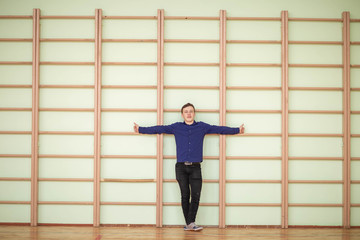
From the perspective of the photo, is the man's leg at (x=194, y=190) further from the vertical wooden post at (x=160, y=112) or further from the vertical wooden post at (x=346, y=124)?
the vertical wooden post at (x=346, y=124)

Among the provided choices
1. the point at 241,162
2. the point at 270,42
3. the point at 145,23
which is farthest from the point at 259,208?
the point at 145,23

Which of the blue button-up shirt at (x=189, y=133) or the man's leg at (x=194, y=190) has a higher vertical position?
the blue button-up shirt at (x=189, y=133)

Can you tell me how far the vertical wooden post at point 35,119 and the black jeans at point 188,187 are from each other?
6.31 feet

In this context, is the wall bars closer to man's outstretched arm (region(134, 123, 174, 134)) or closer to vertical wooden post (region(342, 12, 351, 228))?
vertical wooden post (region(342, 12, 351, 228))

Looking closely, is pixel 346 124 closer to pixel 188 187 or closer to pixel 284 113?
pixel 284 113

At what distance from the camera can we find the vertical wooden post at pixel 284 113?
14.9ft

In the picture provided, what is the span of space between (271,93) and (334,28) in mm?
1240

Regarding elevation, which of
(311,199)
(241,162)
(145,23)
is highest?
(145,23)

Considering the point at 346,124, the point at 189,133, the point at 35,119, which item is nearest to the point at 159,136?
the point at 189,133

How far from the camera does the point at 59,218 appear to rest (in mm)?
4590

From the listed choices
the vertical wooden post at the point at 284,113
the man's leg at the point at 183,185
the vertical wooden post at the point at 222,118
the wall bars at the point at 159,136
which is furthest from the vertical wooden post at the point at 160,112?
the vertical wooden post at the point at 284,113

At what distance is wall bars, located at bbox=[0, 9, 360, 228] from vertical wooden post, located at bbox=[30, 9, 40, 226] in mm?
12

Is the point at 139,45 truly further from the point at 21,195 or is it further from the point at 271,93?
the point at 21,195

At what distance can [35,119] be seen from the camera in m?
4.57
